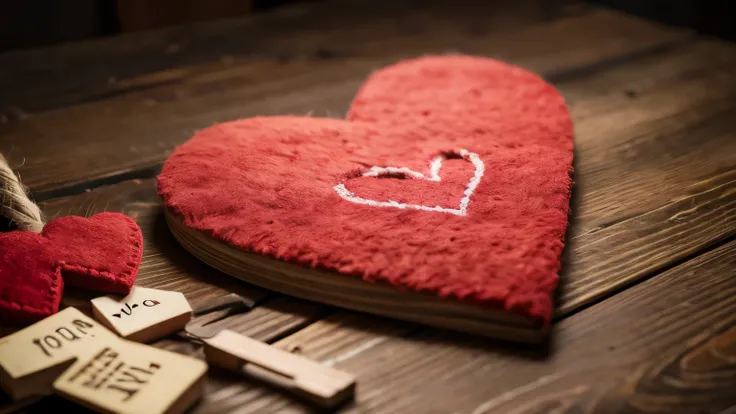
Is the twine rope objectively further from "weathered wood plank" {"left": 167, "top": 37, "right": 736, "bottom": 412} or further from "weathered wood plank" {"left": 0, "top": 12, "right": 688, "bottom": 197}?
"weathered wood plank" {"left": 167, "top": 37, "right": 736, "bottom": 412}

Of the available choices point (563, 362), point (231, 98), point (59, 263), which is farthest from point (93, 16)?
point (563, 362)

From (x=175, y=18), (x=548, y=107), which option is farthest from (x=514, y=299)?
(x=175, y=18)

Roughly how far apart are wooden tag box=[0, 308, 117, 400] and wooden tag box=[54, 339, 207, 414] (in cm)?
1

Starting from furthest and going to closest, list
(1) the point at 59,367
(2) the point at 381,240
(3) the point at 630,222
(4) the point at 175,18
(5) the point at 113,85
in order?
(4) the point at 175,18, (5) the point at 113,85, (3) the point at 630,222, (2) the point at 381,240, (1) the point at 59,367

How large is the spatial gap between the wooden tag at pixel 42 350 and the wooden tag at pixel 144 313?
0.02 meters

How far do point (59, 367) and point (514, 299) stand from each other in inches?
15.5

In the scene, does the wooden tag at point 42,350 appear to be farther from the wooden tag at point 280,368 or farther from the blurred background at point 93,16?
the blurred background at point 93,16

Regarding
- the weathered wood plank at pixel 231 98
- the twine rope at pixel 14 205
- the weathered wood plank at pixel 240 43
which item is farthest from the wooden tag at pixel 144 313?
the weathered wood plank at pixel 240 43

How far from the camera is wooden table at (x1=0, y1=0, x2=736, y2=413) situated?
619 mm

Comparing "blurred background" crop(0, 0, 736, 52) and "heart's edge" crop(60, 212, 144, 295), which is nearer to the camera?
"heart's edge" crop(60, 212, 144, 295)

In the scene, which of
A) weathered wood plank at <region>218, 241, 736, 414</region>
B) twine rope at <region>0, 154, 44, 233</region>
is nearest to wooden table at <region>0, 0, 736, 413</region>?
weathered wood plank at <region>218, 241, 736, 414</region>

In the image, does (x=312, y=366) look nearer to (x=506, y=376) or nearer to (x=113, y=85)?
(x=506, y=376)

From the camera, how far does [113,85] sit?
4.08 ft

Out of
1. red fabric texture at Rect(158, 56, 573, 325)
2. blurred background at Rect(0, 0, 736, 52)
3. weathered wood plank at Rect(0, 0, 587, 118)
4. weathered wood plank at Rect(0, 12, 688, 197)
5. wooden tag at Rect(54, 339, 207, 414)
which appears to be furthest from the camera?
blurred background at Rect(0, 0, 736, 52)
